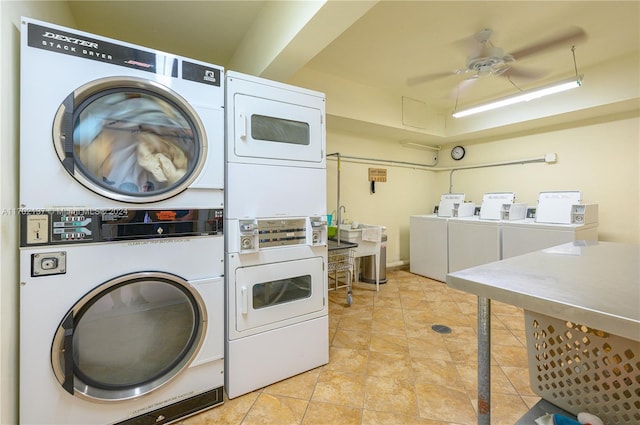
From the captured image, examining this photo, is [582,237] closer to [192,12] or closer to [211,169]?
[211,169]

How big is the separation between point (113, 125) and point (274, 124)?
2.93ft

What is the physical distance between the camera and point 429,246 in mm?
4227

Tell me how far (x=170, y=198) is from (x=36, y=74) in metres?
0.75

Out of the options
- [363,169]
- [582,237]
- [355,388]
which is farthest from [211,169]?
[582,237]

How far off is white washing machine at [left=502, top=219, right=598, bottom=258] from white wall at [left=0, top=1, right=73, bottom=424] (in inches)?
166

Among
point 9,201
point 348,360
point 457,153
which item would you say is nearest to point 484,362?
point 348,360

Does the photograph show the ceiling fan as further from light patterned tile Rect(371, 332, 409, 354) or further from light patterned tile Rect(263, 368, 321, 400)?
light patterned tile Rect(263, 368, 321, 400)

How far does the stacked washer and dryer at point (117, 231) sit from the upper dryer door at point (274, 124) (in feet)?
0.33

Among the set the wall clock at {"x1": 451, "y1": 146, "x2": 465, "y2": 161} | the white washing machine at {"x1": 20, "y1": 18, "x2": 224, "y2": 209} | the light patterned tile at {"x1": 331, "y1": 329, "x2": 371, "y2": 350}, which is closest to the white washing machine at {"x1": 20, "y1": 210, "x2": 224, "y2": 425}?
the white washing machine at {"x1": 20, "y1": 18, "x2": 224, "y2": 209}

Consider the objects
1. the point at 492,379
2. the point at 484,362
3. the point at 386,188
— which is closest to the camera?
the point at 484,362

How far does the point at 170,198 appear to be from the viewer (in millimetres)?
1470

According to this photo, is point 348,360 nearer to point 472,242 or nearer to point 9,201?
point 9,201

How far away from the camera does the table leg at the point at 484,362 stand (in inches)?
30.7

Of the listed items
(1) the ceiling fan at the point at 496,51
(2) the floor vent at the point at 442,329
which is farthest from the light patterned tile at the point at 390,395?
(1) the ceiling fan at the point at 496,51
